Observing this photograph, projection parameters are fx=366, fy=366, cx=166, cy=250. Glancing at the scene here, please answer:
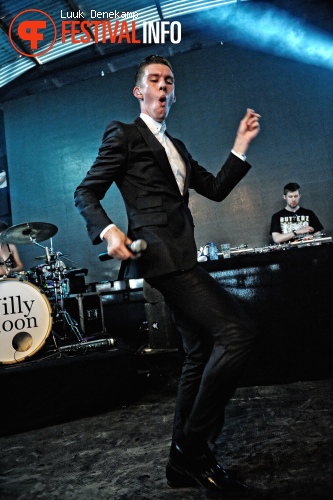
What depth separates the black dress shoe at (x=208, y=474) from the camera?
62.6 inches

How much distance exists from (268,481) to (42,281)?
11.8ft

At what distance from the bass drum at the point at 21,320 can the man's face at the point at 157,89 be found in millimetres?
2410

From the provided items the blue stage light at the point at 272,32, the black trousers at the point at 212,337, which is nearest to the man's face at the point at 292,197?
the blue stage light at the point at 272,32

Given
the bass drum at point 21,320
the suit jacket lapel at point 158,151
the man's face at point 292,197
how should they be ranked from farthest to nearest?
the man's face at point 292,197, the bass drum at point 21,320, the suit jacket lapel at point 158,151

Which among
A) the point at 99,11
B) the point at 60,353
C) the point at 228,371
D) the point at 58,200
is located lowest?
the point at 60,353

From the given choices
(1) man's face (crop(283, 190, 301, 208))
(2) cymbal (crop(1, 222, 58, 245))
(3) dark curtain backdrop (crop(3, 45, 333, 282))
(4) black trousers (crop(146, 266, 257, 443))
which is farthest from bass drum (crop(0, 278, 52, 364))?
(1) man's face (crop(283, 190, 301, 208))

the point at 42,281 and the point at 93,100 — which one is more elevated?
the point at 93,100

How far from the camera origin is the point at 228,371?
1493 mm

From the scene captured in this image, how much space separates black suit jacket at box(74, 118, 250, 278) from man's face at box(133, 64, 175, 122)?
0.10 m

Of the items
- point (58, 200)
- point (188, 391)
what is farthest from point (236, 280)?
point (58, 200)

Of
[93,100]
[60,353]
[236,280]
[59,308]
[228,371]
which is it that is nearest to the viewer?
[228,371]

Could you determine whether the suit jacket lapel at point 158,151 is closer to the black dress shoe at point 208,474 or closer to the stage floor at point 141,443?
the black dress shoe at point 208,474

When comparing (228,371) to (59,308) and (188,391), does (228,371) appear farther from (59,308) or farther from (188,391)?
(59,308)

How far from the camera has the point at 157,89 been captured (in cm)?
172
